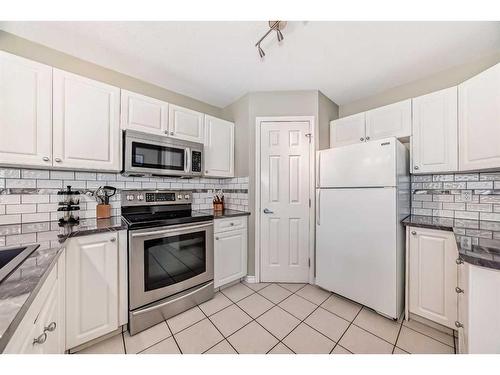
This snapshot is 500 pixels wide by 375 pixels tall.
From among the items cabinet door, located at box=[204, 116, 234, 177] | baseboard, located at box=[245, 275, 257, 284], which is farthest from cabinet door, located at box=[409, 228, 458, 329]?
cabinet door, located at box=[204, 116, 234, 177]

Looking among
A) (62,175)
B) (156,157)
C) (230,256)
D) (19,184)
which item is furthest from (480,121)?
(19,184)

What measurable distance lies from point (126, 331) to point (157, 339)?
11.0 inches

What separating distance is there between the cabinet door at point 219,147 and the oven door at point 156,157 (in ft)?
0.97

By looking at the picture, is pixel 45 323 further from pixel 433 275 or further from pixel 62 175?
pixel 433 275

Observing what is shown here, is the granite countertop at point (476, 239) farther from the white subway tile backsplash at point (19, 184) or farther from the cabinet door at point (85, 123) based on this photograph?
the white subway tile backsplash at point (19, 184)

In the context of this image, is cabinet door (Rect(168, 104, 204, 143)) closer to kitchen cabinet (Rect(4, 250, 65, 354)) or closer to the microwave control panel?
the microwave control panel

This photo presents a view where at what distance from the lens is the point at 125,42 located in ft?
5.11

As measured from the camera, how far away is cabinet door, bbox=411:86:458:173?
1641mm

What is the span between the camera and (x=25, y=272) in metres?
0.74

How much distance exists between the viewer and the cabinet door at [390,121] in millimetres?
1896

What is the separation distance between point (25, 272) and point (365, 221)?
2.15 meters
